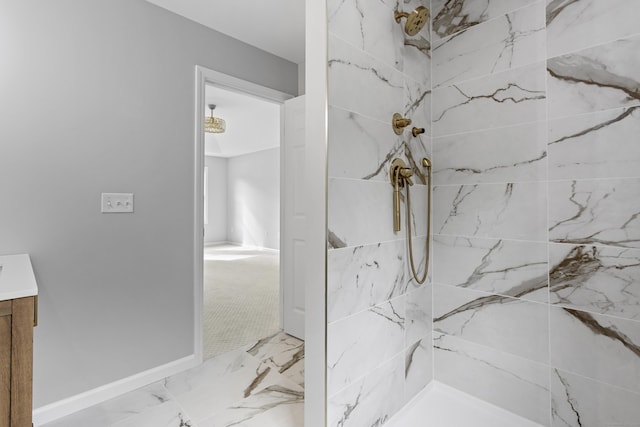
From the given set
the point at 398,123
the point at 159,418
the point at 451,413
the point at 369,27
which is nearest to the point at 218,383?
the point at 159,418

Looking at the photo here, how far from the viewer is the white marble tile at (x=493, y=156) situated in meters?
1.54

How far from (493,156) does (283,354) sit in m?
1.98

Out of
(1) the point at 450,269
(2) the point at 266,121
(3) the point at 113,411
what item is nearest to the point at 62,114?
(3) the point at 113,411

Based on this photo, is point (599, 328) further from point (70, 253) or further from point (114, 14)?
point (114, 14)

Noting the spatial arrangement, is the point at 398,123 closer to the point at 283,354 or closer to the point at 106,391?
the point at 283,354

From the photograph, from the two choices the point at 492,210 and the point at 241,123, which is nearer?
the point at 492,210

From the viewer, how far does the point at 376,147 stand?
4.95ft

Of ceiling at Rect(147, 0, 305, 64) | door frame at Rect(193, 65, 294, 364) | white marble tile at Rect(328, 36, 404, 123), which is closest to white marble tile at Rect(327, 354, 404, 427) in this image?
white marble tile at Rect(328, 36, 404, 123)

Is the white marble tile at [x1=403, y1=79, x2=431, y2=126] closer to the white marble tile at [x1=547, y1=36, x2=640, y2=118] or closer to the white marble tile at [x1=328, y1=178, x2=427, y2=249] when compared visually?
the white marble tile at [x1=328, y1=178, x2=427, y2=249]

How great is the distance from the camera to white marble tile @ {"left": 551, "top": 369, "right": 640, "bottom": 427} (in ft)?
4.37

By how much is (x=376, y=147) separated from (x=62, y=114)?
5.57 feet

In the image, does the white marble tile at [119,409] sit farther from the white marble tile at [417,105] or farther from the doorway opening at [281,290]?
the white marble tile at [417,105]

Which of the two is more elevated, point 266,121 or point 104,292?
point 266,121

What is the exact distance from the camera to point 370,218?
1.50 m
